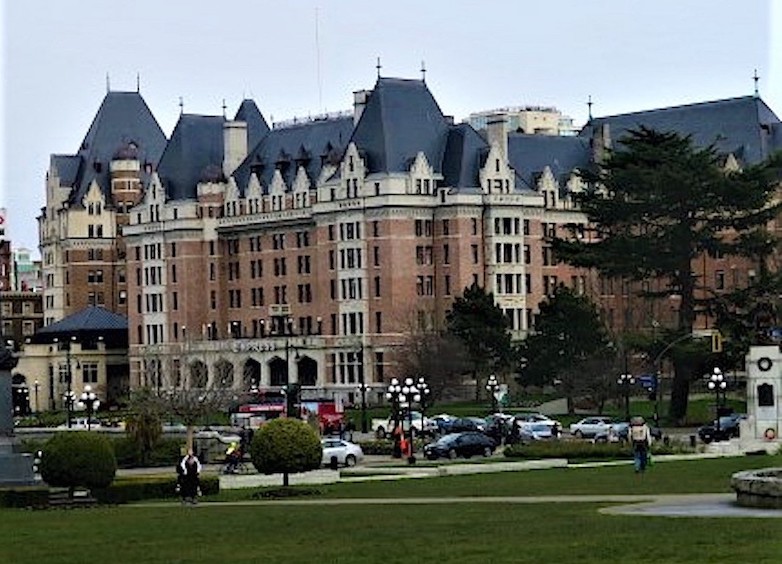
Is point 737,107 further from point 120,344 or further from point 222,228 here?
point 120,344

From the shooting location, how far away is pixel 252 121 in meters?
145

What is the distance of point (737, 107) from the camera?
5128 inches

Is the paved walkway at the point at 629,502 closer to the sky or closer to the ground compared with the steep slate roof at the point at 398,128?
closer to the ground

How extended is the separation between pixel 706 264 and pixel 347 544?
339 ft

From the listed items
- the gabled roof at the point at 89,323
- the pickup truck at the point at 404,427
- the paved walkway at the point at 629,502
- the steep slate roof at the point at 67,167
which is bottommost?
the paved walkway at the point at 629,502

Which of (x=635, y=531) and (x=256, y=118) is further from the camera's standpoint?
(x=256, y=118)

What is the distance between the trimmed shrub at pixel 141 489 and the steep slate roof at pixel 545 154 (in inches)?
3547

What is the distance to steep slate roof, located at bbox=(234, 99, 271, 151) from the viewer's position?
144250 millimetres

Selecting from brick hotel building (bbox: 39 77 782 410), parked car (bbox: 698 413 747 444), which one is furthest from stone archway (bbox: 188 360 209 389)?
parked car (bbox: 698 413 747 444)

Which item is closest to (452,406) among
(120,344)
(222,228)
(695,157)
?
(695,157)

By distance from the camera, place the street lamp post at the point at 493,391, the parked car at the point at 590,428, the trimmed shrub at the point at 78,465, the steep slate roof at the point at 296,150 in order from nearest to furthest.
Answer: the trimmed shrub at the point at 78,465 < the parked car at the point at 590,428 < the street lamp post at the point at 493,391 < the steep slate roof at the point at 296,150

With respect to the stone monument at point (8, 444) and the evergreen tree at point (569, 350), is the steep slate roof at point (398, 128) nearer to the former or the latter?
the evergreen tree at point (569, 350)

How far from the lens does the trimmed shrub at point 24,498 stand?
42031 millimetres

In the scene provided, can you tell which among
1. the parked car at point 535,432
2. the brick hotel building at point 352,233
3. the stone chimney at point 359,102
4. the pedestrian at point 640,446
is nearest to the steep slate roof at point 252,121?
the brick hotel building at point 352,233
